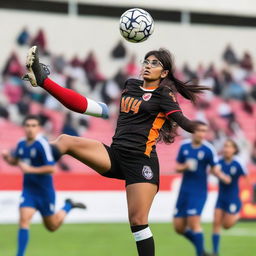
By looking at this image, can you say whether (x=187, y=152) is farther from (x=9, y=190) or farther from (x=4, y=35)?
(x=4, y=35)

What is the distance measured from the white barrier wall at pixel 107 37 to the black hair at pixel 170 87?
1204cm

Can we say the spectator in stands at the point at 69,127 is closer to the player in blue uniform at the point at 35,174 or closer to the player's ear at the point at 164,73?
the player in blue uniform at the point at 35,174

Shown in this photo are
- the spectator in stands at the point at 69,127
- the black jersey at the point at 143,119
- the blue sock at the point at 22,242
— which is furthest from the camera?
the spectator in stands at the point at 69,127

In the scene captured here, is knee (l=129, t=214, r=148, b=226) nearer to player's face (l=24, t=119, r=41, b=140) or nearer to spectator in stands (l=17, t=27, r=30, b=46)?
player's face (l=24, t=119, r=41, b=140)

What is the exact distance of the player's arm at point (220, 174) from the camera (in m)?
10.5

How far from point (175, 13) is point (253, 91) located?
10.9 ft

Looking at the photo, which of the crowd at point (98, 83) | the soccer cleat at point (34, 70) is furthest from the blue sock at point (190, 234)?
the crowd at point (98, 83)

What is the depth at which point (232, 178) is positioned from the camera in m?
11.3

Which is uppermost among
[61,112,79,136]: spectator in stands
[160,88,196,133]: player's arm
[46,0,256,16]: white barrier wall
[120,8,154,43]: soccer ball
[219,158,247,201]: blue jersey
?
[46,0,256,16]: white barrier wall

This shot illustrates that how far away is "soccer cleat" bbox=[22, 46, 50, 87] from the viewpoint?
5.74m

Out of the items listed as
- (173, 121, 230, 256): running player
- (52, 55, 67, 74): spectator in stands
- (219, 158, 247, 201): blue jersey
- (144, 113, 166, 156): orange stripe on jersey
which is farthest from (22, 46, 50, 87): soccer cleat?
(52, 55, 67, 74): spectator in stands

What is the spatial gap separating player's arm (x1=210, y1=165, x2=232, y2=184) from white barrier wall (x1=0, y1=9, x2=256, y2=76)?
28.2 ft

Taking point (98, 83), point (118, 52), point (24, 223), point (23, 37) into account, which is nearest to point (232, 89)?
point (118, 52)

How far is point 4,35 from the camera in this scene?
18656 millimetres
